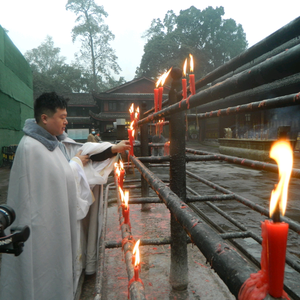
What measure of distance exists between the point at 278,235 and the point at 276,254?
35 millimetres

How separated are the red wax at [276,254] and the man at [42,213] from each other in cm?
157

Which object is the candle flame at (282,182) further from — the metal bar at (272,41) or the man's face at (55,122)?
the man's face at (55,122)

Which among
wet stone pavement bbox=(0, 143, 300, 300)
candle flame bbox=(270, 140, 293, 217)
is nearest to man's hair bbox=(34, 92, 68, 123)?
wet stone pavement bbox=(0, 143, 300, 300)

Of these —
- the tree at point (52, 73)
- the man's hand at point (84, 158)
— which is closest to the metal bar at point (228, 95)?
the man's hand at point (84, 158)

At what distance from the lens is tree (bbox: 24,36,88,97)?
3567 centimetres

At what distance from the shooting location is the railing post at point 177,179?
1.84 metres

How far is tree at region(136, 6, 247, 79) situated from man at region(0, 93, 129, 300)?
38.3 metres

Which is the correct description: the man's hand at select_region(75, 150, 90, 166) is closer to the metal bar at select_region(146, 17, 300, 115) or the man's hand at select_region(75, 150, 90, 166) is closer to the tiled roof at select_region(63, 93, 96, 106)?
the metal bar at select_region(146, 17, 300, 115)

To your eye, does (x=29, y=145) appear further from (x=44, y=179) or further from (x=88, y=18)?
(x=88, y=18)

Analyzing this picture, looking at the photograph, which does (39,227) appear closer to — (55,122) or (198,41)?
(55,122)

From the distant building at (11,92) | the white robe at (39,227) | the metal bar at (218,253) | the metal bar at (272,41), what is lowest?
the white robe at (39,227)

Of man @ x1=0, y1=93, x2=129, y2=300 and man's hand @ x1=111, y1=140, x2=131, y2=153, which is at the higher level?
man's hand @ x1=111, y1=140, x2=131, y2=153

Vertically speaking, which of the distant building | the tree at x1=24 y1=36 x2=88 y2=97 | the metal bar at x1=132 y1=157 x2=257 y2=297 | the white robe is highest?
the tree at x1=24 y1=36 x2=88 y2=97

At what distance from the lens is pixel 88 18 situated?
37656 millimetres
